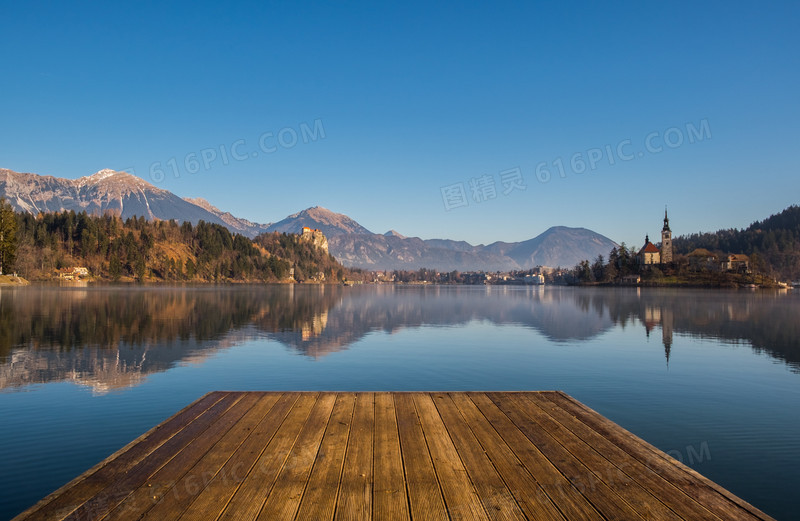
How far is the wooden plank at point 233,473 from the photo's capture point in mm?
5566

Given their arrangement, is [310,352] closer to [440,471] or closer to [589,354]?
[589,354]

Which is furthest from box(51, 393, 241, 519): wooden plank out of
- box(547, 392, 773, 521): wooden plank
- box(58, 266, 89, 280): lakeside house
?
box(58, 266, 89, 280): lakeside house

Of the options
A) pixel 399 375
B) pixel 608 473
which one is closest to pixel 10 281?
pixel 399 375

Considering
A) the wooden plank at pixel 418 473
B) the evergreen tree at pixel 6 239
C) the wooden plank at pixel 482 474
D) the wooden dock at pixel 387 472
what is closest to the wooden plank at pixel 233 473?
the wooden dock at pixel 387 472

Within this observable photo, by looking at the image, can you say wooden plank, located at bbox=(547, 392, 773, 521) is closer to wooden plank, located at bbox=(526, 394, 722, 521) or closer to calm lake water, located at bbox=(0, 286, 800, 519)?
wooden plank, located at bbox=(526, 394, 722, 521)

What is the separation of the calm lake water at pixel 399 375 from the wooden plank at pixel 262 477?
4.96m

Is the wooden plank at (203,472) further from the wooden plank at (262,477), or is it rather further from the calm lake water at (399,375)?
the calm lake water at (399,375)

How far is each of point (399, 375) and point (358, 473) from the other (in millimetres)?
14908

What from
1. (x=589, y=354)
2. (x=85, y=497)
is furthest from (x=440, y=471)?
(x=589, y=354)

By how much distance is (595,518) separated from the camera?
17.8 feet

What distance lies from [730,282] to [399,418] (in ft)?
772

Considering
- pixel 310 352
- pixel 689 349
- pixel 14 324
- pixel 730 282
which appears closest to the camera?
pixel 310 352

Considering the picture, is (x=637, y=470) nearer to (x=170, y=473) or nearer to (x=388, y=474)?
(x=388, y=474)

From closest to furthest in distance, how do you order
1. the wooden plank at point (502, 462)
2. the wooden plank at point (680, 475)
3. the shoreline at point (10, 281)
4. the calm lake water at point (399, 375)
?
the wooden plank at point (502, 462)
the wooden plank at point (680, 475)
the calm lake water at point (399, 375)
the shoreline at point (10, 281)
